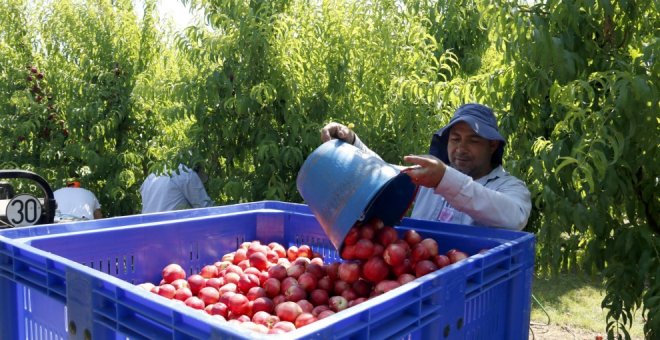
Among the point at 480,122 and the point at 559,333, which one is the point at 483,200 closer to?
the point at 480,122

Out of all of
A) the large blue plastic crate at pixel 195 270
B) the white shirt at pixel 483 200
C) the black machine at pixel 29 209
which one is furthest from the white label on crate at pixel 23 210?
the white shirt at pixel 483 200

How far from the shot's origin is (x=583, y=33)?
2340 millimetres

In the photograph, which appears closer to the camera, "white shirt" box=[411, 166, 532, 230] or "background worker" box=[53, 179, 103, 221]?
"white shirt" box=[411, 166, 532, 230]

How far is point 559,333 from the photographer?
4.75 metres

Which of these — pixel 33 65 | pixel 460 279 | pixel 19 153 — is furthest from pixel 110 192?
pixel 460 279

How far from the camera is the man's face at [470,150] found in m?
2.49

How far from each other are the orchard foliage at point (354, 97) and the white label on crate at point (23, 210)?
1.17 metres

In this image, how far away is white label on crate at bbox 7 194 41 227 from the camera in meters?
2.80

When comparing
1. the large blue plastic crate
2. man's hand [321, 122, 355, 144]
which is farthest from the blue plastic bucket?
man's hand [321, 122, 355, 144]

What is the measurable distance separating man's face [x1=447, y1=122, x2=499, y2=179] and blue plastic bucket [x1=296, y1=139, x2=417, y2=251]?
0.79 m

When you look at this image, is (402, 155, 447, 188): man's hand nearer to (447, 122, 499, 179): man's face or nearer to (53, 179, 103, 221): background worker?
(447, 122, 499, 179): man's face

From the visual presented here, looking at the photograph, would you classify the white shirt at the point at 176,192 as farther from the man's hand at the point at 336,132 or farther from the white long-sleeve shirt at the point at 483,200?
the white long-sleeve shirt at the point at 483,200

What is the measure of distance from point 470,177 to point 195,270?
107cm

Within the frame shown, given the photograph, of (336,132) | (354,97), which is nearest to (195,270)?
(336,132)
